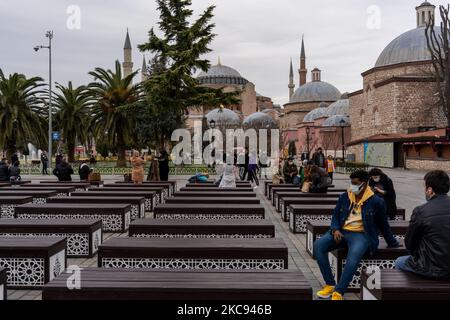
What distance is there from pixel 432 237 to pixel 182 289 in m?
2.26

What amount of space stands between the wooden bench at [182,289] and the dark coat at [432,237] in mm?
1121

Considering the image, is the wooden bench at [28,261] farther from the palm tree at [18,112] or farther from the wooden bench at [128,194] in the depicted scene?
the palm tree at [18,112]

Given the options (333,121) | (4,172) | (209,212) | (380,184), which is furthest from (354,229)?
(333,121)

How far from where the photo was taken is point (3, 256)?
19.7ft

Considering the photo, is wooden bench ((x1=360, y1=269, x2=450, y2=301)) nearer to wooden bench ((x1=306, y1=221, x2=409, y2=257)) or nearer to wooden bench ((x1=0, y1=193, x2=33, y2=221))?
wooden bench ((x1=306, y1=221, x2=409, y2=257))

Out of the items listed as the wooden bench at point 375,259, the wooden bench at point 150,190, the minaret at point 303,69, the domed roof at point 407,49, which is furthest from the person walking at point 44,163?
the minaret at point 303,69

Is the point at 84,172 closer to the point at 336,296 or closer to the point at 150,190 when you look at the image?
the point at 150,190

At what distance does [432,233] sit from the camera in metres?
4.25

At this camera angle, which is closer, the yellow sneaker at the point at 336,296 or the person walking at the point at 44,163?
the yellow sneaker at the point at 336,296

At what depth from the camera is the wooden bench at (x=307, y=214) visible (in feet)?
32.3

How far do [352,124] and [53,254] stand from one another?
6323cm

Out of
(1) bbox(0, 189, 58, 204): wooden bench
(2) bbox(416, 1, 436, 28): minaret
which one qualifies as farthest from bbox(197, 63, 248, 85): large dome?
(1) bbox(0, 189, 58, 204): wooden bench
